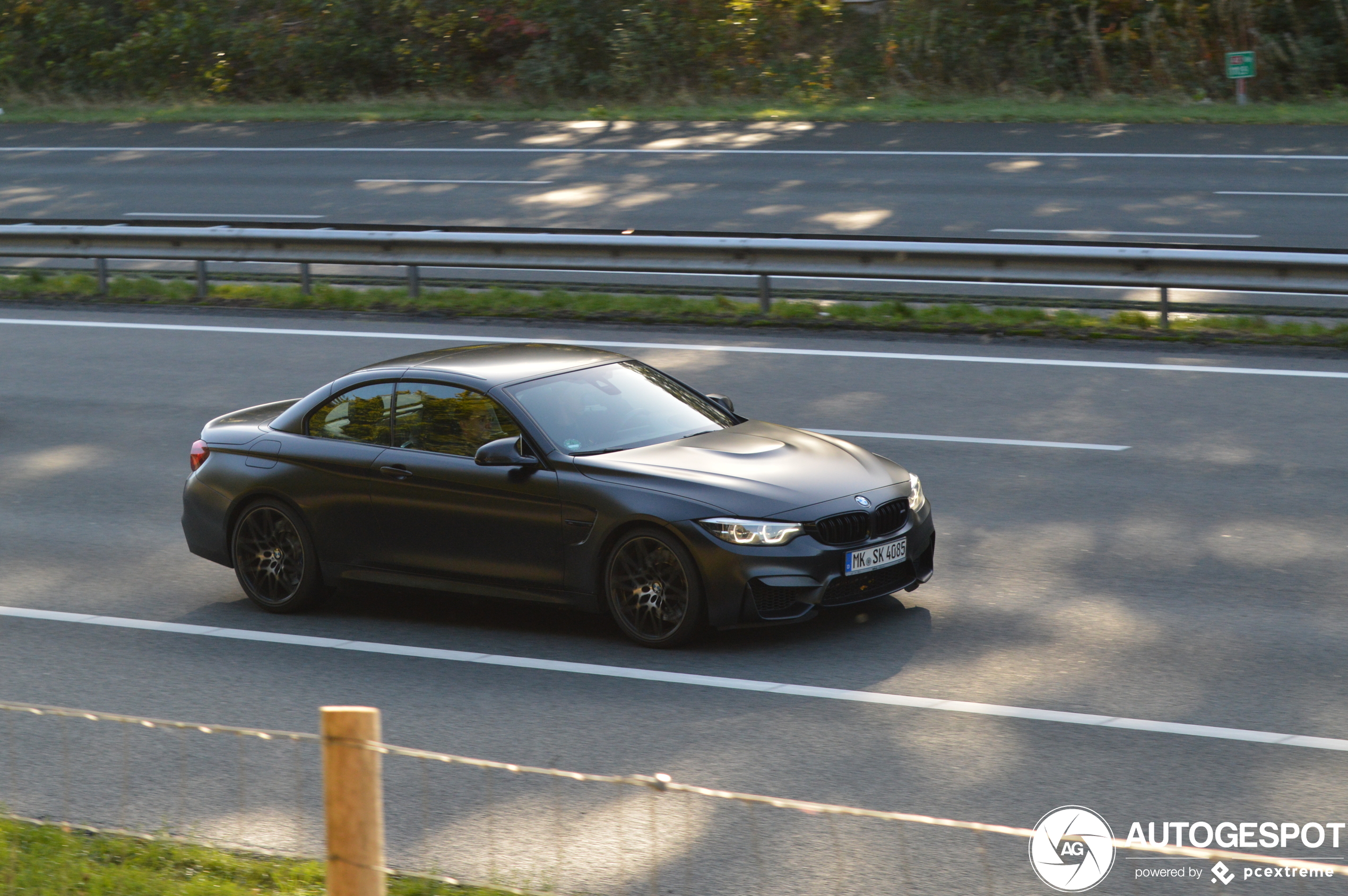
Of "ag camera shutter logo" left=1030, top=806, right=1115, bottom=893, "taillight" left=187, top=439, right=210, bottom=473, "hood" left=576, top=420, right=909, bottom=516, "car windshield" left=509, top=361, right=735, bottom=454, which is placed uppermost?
"car windshield" left=509, top=361, right=735, bottom=454

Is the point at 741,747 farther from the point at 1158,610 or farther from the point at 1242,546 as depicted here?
the point at 1242,546

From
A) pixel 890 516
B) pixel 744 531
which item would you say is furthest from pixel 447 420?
pixel 890 516

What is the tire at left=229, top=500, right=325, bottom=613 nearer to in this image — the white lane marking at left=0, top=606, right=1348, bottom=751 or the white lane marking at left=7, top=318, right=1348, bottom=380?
the white lane marking at left=0, top=606, right=1348, bottom=751

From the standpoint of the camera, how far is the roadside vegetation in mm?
29734

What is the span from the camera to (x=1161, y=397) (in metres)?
12.6

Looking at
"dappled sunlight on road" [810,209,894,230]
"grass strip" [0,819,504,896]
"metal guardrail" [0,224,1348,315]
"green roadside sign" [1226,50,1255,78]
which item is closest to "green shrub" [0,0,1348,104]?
"green roadside sign" [1226,50,1255,78]

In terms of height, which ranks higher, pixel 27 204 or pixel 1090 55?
pixel 1090 55

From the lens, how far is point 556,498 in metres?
8.12

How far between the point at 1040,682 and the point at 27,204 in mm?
22419

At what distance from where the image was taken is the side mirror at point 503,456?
26.8 ft

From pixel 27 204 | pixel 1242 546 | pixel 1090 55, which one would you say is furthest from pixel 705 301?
pixel 1090 55

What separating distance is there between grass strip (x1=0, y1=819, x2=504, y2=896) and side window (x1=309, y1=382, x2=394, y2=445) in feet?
11.2

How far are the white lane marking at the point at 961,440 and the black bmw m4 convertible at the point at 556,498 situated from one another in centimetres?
304

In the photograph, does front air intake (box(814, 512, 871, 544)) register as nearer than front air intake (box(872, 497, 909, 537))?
Yes
